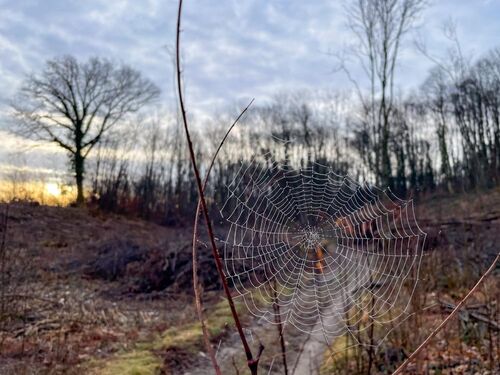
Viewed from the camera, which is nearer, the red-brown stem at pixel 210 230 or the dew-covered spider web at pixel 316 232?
the red-brown stem at pixel 210 230

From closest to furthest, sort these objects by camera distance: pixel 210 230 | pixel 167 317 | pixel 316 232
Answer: pixel 210 230 → pixel 316 232 → pixel 167 317

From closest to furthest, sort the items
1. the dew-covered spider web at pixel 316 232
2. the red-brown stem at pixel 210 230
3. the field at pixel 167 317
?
the red-brown stem at pixel 210 230 → the dew-covered spider web at pixel 316 232 → the field at pixel 167 317

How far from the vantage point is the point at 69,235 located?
65.8ft

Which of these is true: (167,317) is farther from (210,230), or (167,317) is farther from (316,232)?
(210,230)

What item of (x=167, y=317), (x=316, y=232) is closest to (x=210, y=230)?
(x=316, y=232)

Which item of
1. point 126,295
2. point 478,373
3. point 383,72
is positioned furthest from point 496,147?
point 478,373

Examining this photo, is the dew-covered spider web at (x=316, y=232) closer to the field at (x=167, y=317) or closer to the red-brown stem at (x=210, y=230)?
the field at (x=167, y=317)

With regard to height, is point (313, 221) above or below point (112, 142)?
below

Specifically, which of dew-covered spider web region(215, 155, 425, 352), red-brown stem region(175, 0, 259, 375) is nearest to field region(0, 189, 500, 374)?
dew-covered spider web region(215, 155, 425, 352)

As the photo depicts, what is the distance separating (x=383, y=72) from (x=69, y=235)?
1596 centimetres

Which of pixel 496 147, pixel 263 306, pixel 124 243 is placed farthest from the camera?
pixel 496 147

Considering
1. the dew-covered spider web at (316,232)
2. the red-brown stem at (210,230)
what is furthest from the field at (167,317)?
the red-brown stem at (210,230)

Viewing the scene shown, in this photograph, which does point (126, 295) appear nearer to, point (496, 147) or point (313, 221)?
point (313, 221)

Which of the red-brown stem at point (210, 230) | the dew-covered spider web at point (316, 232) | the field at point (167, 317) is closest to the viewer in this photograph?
the red-brown stem at point (210, 230)
